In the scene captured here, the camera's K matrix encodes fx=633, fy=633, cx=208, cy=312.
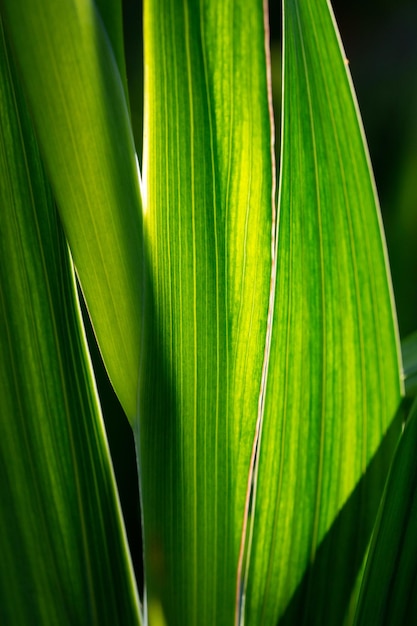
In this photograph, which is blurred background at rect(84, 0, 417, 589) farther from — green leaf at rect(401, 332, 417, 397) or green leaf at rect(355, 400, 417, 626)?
green leaf at rect(355, 400, 417, 626)

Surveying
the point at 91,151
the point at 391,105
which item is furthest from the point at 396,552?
the point at 391,105

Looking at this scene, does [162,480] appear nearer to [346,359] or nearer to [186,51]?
[346,359]

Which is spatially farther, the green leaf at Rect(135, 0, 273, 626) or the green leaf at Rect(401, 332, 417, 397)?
the green leaf at Rect(401, 332, 417, 397)

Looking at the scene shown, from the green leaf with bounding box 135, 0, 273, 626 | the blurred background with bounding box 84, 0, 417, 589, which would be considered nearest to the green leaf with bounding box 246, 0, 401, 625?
the green leaf with bounding box 135, 0, 273, 626

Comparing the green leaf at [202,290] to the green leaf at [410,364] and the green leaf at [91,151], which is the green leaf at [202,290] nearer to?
the green leaf at [91,151]

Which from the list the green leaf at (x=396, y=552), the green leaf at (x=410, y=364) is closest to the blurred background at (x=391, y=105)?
the green leaf at (x=410, y=364)

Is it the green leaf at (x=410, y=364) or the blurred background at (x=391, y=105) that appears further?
the blurred background at (x=391, y=105)
